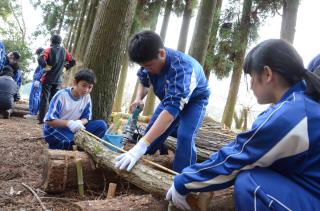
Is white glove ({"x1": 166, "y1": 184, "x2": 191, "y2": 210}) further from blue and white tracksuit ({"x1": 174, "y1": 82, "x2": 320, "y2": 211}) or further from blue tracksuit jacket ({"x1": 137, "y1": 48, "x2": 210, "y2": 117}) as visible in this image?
blue tracksuit jacket ({"x1": 137, "y1": 48, "x2": 210, "y2": 117})

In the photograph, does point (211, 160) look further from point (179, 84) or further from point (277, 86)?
point (179, 84)

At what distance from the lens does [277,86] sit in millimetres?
1968

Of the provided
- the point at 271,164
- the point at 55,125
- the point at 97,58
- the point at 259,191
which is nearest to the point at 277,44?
the point at 271,164

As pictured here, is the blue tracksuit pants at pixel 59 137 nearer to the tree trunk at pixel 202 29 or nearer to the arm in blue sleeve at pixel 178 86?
the arm in blue sleeve at pixel 178 86

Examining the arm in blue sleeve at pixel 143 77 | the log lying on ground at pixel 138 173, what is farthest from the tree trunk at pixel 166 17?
the log lying on ground at pixel 138 173

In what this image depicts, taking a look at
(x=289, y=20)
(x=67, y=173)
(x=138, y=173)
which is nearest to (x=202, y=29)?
(x=289, y=20)

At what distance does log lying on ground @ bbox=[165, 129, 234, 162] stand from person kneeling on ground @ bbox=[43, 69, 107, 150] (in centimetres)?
86

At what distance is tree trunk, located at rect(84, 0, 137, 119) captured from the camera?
5.02m

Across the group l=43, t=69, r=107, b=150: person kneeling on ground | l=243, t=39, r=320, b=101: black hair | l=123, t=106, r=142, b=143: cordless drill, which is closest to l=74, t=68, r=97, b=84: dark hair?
l=43, t=69, r=107, b=150: person kneeling on ground

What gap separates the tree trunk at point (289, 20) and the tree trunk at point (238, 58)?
111 inches

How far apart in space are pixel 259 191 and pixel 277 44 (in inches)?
31.0

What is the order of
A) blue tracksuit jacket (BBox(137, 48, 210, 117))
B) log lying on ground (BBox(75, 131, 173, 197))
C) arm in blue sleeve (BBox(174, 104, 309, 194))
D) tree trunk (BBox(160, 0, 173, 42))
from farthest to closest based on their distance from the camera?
tree trunk (BBox(160, 0, 173, 42)), blue tracksuit jacket (BBox(137, 48, 210, 117)), log lying on ground (BBox(75, 131, 173, 197)), arm in blue sleeve (BBox(174, 104, 309, 194))

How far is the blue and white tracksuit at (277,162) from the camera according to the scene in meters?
1.74

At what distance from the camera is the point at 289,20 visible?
9.22 meters
